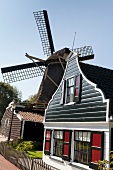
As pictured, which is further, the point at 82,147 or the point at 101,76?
the point at 101,76

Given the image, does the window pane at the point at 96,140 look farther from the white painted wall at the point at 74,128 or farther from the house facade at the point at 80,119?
the white painted wall at the point at 74,128

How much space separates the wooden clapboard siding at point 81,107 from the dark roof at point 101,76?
367mm

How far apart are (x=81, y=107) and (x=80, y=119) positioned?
62cm

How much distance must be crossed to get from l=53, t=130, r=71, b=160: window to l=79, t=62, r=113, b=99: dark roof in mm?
3146

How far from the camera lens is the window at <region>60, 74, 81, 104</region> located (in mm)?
10969

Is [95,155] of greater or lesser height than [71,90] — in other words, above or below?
below

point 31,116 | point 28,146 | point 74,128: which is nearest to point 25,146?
point 28,146

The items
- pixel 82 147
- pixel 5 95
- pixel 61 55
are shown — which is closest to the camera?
pixel 82 147

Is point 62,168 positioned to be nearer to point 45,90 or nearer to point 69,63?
point 69,63

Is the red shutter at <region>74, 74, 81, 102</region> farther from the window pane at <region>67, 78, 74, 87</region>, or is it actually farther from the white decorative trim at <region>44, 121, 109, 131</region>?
the white decorative trim at <region>44, 121, 109, 131</region>

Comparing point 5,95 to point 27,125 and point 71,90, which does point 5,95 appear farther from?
point 71,90

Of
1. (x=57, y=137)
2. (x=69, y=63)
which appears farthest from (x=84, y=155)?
(x=69, y=63)

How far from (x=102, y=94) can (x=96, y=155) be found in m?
2.63

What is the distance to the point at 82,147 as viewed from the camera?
992 cm
